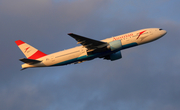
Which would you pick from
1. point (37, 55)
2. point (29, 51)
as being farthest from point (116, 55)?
point (29, 51)

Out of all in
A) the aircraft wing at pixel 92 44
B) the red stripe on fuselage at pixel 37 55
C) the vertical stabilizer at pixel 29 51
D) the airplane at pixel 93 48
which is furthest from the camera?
the vertical stabilizer at pixel 29 51

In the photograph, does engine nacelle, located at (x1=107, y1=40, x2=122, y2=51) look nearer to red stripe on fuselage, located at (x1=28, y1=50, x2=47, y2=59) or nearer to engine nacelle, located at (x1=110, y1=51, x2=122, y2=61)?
engine nacelle, located at (x1=110, y1=51, x2=122, y2=61)

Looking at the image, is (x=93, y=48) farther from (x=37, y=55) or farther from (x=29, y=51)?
(x=29, y=51)

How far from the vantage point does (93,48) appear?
168 ft

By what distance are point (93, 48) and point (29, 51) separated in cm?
1762

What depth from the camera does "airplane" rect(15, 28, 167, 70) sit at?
50219 mm

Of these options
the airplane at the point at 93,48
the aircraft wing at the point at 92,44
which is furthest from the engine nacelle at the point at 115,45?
the aircraft wing at the point at 92,44

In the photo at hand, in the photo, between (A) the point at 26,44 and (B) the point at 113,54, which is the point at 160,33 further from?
(A) the point at 26,44

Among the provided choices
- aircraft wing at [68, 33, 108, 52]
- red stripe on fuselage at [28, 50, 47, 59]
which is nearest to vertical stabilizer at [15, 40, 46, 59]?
red stripe on fuselage at [28, 50, 47, 59]

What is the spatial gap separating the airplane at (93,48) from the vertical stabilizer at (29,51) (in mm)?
1055

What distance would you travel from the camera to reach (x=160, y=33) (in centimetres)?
5266

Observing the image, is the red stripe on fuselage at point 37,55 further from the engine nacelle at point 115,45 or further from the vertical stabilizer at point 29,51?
the engine nacelle at point 115,45

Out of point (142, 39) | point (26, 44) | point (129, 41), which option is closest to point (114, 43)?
point (129, 41)

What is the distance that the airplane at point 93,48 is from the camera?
5022 centimetres
